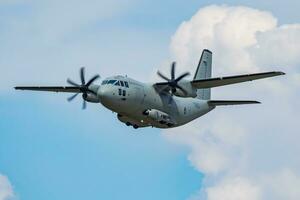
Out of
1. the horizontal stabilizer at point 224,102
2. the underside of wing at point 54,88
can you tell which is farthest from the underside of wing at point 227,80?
the underside of wing at point 54,88

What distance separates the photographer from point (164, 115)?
2931 inches

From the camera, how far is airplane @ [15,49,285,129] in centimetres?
7131

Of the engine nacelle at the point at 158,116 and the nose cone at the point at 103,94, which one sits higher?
the nose cone at the point at 103,94

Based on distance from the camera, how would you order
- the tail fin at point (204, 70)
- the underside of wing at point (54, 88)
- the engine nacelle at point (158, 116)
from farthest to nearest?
the tail fin at point (204, 70)
the underside of wing at point (54, 88)
the engine nacelle at point (158, 116)

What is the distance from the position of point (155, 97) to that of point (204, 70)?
14.8m

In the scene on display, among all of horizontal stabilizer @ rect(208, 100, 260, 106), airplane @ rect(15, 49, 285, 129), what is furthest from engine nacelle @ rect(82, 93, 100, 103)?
horizontal stabilizer @ rect(208, 100, 260, 106)

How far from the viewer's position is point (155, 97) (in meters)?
75.0

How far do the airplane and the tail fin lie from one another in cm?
382

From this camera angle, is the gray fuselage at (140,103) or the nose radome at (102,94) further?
the gray fuselage at (140,103)

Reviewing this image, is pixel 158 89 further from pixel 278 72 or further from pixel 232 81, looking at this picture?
pixel 278 72

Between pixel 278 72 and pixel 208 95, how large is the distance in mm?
18447

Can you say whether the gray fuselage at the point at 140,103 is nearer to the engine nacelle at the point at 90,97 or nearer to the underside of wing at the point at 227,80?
the engine nacelle at the point at 90,97

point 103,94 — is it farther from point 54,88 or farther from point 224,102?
point 224,102

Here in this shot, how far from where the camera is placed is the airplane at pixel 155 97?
71.3 meters
